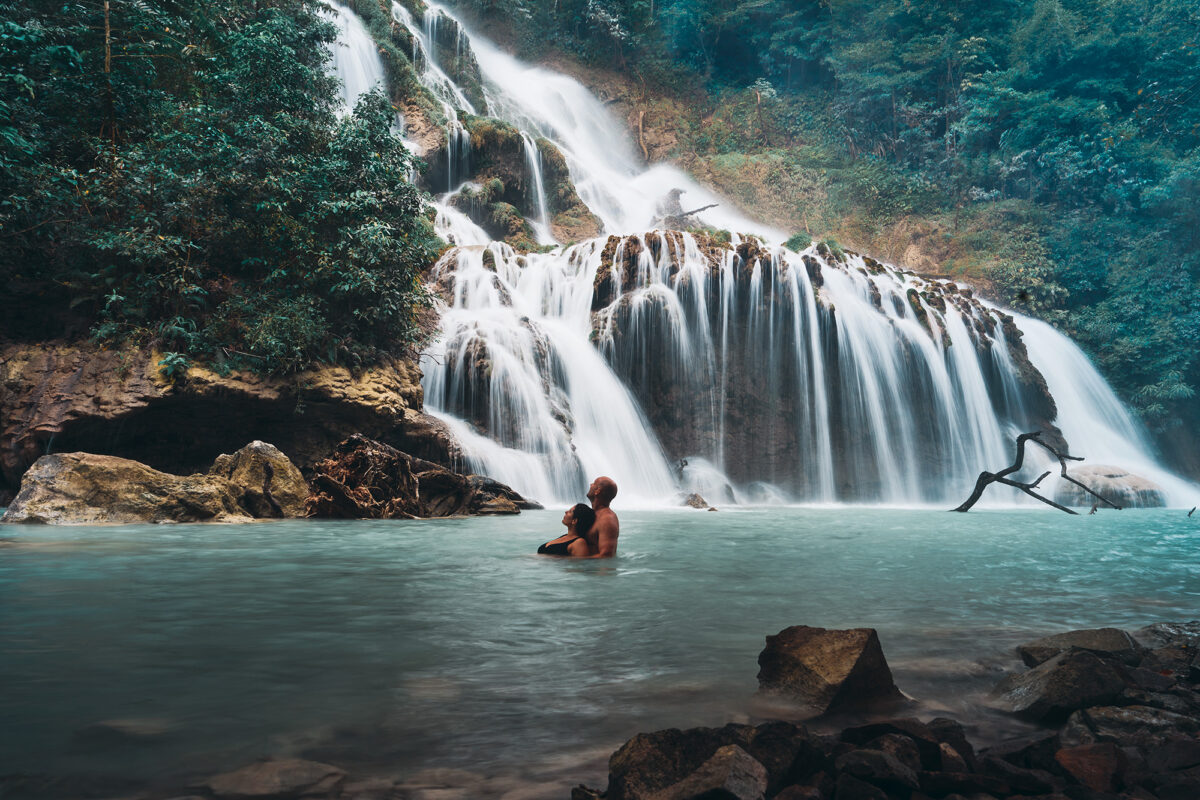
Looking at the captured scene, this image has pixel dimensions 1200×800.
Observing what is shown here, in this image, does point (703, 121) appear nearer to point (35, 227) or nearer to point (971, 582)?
point (35, 227)

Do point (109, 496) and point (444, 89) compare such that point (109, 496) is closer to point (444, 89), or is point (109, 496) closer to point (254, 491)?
point (254, 491)

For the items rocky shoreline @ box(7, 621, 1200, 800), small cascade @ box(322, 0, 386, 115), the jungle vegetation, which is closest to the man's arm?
rocky shoreline @ box(7, 621, 1200, 800)

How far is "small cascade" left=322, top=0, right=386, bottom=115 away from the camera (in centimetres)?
2670

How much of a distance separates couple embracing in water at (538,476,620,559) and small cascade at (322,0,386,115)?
24.5 m

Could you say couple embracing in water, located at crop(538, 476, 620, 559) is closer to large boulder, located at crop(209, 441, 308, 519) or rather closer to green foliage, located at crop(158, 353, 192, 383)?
large boulder, located at crop(209, 441, 308, 519)

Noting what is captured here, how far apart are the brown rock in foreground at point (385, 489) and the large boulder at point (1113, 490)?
16.2 metres

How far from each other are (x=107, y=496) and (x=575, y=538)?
694cm

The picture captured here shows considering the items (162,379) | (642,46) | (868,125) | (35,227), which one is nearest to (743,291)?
(162,379)

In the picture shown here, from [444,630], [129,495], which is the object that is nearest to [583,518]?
[444,630]

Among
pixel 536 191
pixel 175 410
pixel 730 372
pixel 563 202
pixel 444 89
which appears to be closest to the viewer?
pixel 175 410

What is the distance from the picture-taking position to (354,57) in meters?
27.4

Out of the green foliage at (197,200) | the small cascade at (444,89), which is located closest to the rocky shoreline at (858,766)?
the green foliage at (197,200)

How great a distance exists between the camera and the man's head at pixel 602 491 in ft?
20.9

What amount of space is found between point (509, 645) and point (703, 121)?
1757 inches
